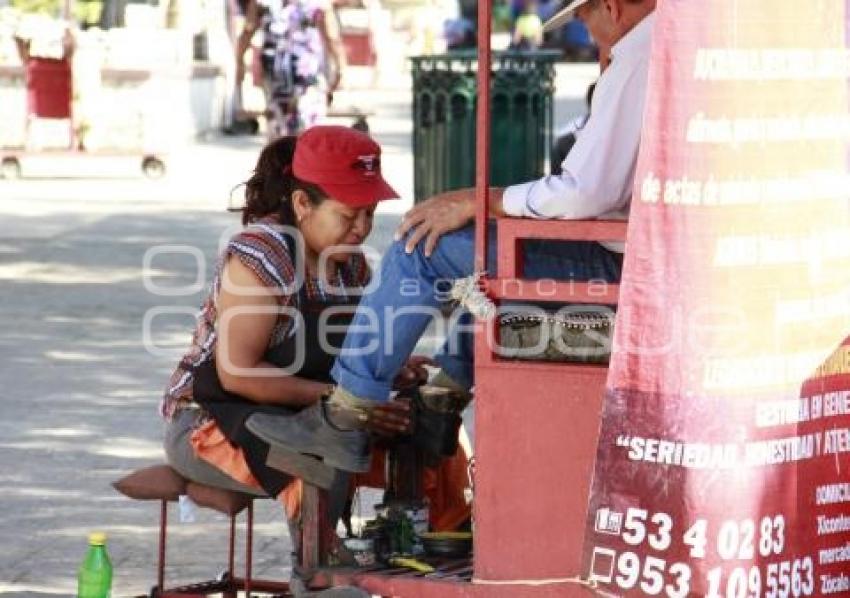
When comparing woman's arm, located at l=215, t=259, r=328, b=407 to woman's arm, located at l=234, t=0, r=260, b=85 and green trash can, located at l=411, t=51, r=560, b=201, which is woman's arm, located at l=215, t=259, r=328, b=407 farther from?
woman's arm, located at l=234, t=0, r=260, b=85

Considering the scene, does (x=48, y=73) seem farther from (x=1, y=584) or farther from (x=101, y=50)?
(x=1, y=584)

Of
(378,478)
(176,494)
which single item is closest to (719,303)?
(378,478)

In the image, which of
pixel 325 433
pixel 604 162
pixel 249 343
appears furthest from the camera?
pixel 249 343

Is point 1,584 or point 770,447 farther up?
point 770,447

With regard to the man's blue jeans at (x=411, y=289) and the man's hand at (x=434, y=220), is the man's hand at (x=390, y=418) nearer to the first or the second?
the man's blue jeans at (x=411, y=289)

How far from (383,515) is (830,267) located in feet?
4.70

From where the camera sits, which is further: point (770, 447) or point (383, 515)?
point (383, 515)

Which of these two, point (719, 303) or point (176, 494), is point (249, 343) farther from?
point (719, 303)

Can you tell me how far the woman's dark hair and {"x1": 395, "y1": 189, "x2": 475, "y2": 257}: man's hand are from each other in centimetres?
69

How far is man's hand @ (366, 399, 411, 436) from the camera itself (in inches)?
220

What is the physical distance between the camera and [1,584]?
21.9 ft

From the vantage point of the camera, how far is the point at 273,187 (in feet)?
19.8

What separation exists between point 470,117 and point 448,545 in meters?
7.39

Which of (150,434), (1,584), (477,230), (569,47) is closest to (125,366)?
(150,434)
